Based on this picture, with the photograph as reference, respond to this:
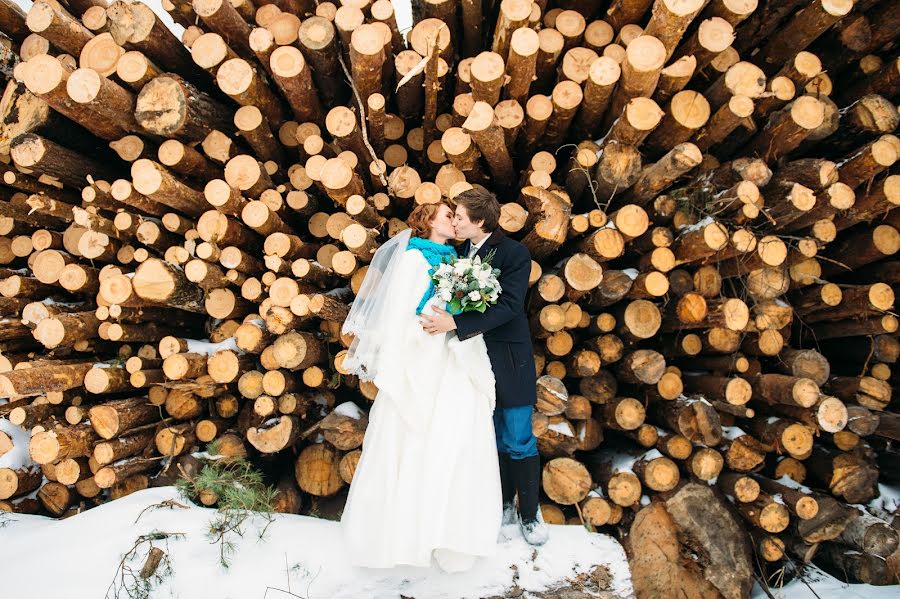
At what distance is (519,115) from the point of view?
3.44m

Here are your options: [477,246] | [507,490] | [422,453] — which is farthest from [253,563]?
[477,246]

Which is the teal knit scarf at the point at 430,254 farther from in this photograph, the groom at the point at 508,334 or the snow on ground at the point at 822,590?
the snow on ground at the point at 822,590

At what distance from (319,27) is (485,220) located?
1.82 meters

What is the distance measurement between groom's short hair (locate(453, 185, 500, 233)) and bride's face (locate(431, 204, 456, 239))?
5.3 inches

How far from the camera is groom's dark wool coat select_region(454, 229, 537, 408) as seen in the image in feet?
9.71

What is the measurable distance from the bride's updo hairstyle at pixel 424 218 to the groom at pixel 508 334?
161 mm

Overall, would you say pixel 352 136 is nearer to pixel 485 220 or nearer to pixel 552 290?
pixel 485 220

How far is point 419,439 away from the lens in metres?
2.94

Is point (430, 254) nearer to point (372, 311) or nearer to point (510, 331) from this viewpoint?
point (372, 311)

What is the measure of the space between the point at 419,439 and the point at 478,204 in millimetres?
1401

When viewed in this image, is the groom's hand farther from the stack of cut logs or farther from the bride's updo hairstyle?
the stack of cut logs

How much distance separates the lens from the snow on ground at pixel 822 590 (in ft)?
11.3

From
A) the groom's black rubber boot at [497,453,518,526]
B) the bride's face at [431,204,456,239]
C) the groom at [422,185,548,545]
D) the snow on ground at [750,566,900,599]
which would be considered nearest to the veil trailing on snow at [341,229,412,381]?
the bride's face at [431,204,456,239]

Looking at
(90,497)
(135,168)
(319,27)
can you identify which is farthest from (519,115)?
(90,497)
